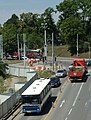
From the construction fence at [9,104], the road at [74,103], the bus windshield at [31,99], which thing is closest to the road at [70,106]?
the road at [74,103]

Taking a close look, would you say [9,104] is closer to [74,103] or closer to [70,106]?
[70,106]

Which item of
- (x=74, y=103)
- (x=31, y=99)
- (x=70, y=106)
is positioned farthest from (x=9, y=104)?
(x=74, y=103)

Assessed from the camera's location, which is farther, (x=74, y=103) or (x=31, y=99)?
(x=74, y=103)

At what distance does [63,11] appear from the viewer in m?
132

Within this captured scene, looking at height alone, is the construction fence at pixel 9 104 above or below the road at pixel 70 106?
above

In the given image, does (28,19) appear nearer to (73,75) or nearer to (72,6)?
(72,6)

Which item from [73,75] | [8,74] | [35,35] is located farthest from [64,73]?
[35,35]

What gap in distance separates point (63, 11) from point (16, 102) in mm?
90004

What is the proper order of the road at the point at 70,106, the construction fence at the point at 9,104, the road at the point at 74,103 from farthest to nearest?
the road at the point at 74,103
the road at the point at 70,106
the construction fence at the point at 9,104

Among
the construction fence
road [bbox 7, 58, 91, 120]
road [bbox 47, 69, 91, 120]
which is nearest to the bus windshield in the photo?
road [bbox 7, 58, 91, 120]

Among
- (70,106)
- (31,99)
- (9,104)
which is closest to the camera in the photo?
(31,99)

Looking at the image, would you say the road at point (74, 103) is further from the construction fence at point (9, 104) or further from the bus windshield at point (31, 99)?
the construction fence at point (9, 104)

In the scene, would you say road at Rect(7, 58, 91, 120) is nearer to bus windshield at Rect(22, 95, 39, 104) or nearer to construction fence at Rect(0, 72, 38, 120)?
construction fence at Rect(0, 72, 38, 120)

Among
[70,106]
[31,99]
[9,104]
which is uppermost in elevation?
[31,99]
